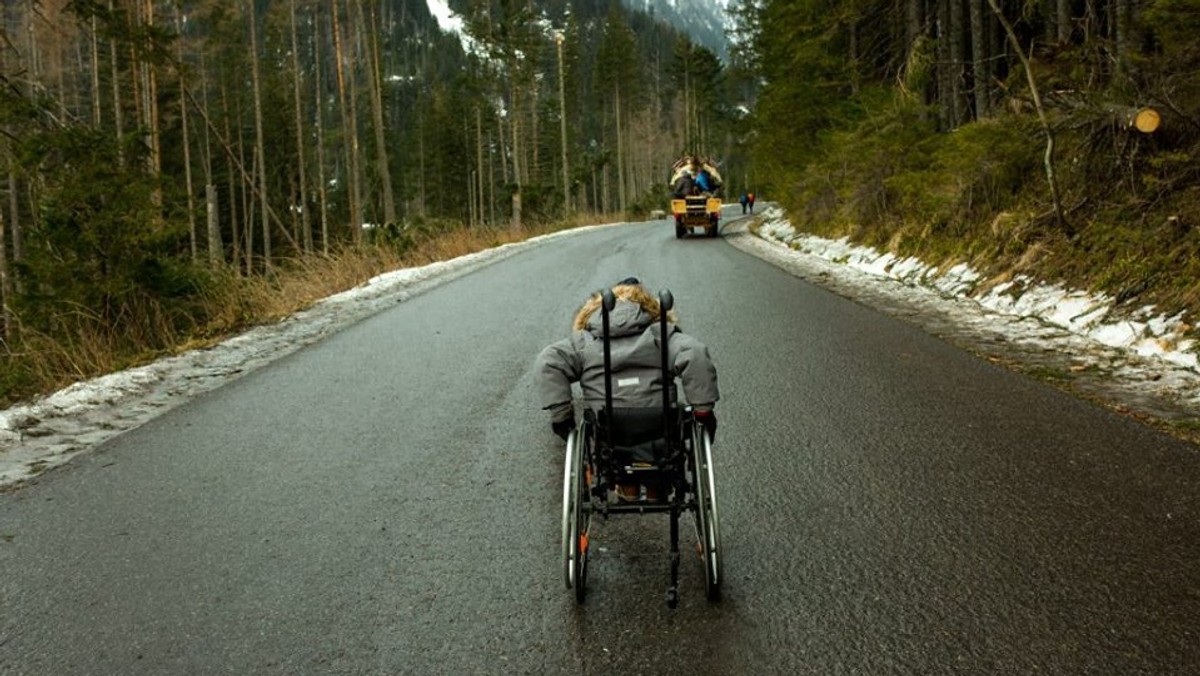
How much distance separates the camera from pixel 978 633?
9.54 feet

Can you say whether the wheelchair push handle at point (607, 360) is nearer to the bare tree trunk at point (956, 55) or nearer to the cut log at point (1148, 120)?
the cut log at point (1148, 120)

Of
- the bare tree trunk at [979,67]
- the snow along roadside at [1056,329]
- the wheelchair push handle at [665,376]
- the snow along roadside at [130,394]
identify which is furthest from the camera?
the bare tree trunk at [979,67]

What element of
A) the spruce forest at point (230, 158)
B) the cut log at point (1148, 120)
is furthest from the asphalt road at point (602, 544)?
the cut log at point (1148, 120)

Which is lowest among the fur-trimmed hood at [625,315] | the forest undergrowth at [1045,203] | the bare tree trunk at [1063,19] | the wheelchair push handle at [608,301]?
the fur-trimmed hood at [625,315]

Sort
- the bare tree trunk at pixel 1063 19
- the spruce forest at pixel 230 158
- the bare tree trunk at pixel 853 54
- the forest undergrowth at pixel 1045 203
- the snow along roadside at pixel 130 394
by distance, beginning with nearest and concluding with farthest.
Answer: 1. the snow along roadside at pixel 130 394
2. the forest undergrowth at pixel 1045 203
3. the spruce forest at pixel 230 158
4. the bare tree trunk at pixel 1063 19
5. the bare tree trunk at pixel 853 54

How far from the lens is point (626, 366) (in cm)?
328

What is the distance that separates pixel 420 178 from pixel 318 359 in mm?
69260

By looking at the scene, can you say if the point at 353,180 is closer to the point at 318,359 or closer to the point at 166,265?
the point at 166,265

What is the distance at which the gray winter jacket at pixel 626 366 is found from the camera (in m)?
3.24

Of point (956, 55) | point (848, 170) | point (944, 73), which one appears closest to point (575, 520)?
point (956, 55)

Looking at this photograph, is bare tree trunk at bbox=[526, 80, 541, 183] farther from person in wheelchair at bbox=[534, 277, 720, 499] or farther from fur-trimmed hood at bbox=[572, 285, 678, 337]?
person in wheelchair at bbox=[534, 277, 720, 499]

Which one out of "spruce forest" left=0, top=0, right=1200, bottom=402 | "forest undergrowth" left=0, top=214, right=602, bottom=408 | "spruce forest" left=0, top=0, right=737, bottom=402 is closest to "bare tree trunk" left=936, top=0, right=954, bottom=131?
"spruce forest" left=0, top=0, right=1200, bottom=402

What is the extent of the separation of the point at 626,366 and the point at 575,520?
0.63 meters

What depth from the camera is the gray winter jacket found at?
3.24 m
